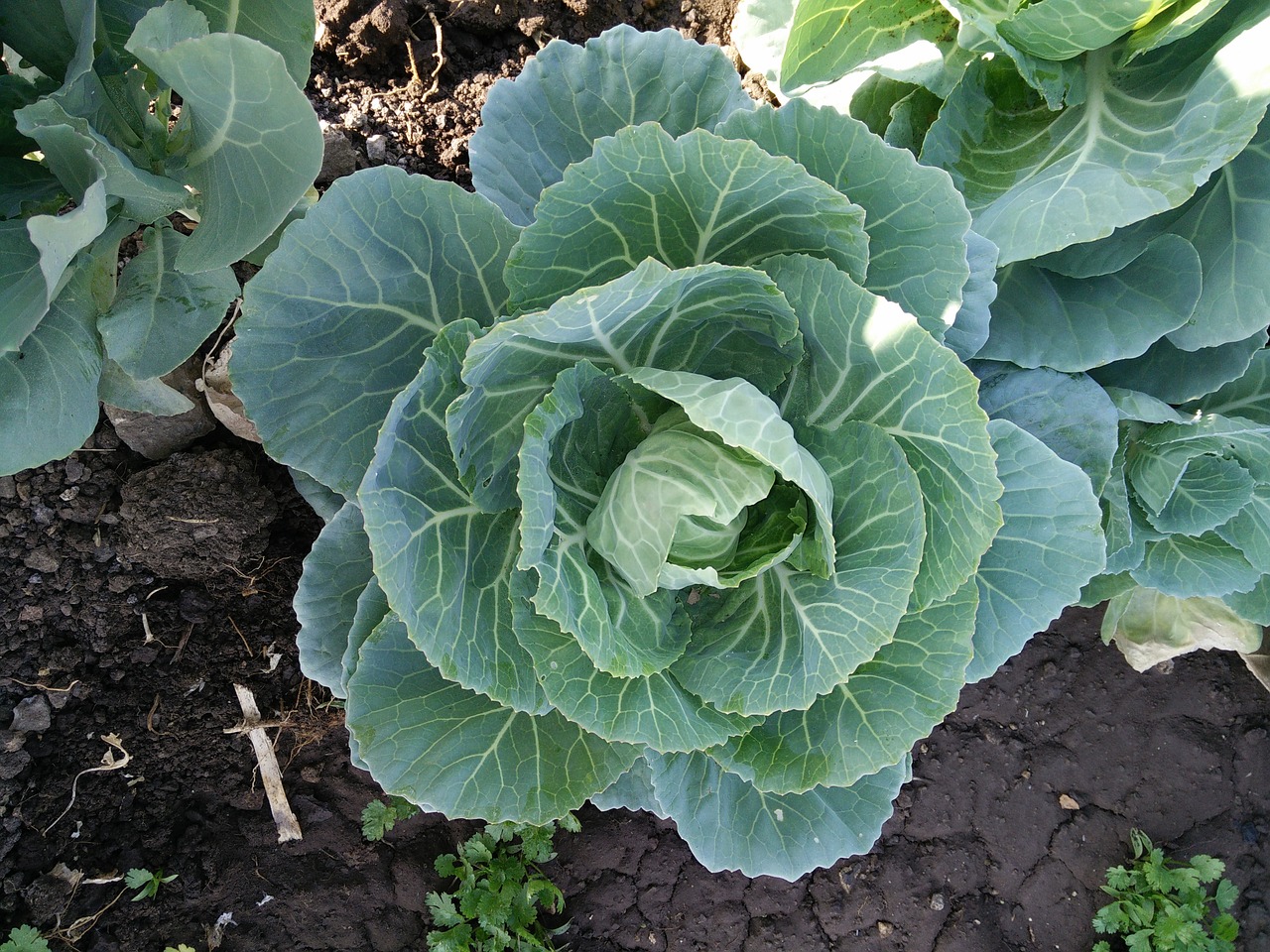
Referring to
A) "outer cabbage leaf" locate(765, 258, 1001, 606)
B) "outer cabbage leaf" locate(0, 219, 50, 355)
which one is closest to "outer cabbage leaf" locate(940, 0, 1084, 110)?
"outer cabbage leaf" locate(765, 258, 1001, 606)

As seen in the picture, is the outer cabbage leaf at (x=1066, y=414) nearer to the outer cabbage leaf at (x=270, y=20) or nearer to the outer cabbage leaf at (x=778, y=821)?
the outer cabbage leaf at (x=778, y=821)

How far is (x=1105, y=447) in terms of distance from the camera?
235cm

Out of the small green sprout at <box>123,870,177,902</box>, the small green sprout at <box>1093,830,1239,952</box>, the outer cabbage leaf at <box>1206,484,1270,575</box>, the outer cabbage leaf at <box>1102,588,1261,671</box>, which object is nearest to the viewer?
the outer cabbage leaf at <box>1206,484,1270,575</box>

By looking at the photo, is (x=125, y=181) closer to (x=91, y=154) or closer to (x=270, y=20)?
(x=91, y=154)

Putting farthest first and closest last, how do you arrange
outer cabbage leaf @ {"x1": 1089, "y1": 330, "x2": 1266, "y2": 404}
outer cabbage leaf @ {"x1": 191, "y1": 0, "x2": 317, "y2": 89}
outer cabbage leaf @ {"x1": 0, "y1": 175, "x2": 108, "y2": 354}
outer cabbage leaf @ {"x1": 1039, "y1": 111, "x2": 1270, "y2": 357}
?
outer cabbage leaf @ {"x1": 1089, "y1": 330, "x2": 1266, "y2": 404} < outer cabbage leaf @ {"x1": 1039, "y1": 111, "x2": 1270, "y2": 357} < outer cabbage leaf @ {"x1": 191, "y1": 0, "x2": 317, "y2": 89} < outer cabbage leaf @ {"x1": 0, "y1": 175, "x2": 108, "y2": 354}

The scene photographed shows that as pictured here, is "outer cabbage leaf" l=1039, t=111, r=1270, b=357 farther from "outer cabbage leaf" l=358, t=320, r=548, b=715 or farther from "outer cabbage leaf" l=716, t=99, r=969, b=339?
"outer cabbage leaf" l=358, t=320, r=548, b=715

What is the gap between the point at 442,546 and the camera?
1763 mm

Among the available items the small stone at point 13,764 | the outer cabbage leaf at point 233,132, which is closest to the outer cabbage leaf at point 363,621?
the outer cabbage leaf at point 233,132

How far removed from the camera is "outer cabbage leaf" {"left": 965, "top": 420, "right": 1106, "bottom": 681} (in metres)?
1.96

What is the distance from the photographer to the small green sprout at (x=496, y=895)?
3055 millimetres

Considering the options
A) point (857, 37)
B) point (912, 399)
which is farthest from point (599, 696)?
point (857, 37)

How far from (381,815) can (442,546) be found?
179 centimetres

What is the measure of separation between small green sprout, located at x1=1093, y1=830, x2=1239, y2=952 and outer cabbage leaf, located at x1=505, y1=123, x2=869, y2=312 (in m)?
3.09

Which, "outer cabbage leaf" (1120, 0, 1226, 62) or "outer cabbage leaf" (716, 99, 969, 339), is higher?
"outer cabbage leaf" (1120, 0, 1226, 62)
